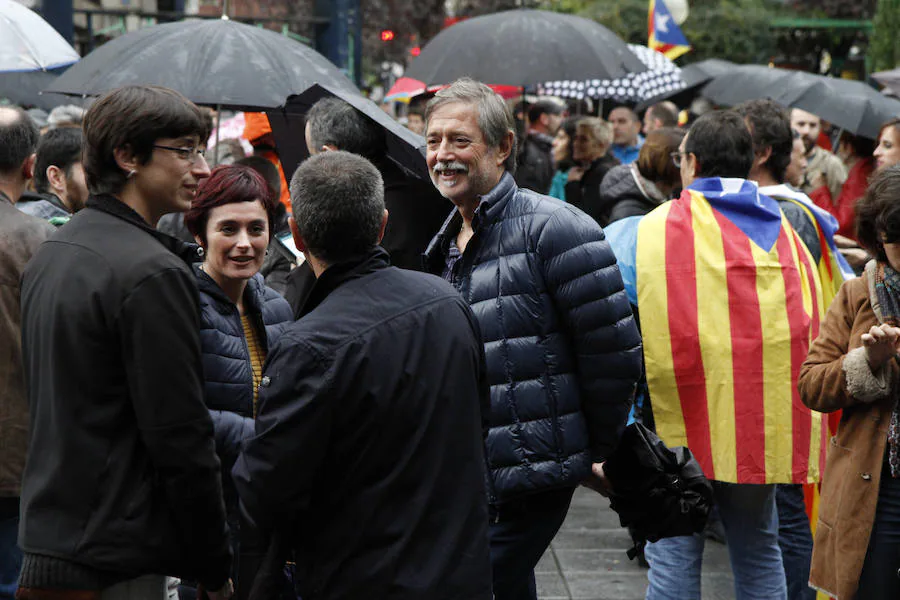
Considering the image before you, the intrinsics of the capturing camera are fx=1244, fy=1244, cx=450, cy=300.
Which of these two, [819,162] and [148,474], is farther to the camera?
[819,162]

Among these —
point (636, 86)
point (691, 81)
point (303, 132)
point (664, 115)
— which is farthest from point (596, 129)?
point (691, 81)

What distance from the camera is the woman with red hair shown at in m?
3.62

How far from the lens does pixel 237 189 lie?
13.1ft

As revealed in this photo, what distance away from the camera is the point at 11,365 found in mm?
4301

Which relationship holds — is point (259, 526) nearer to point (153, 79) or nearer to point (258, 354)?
point (258, 354)

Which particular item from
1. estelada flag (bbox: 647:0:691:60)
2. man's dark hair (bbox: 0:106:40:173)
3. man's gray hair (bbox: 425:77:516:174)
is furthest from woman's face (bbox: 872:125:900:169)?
estelada flag (bbox: 647:0:691:60)

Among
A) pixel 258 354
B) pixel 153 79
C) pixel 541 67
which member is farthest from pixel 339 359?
pixel 541 67

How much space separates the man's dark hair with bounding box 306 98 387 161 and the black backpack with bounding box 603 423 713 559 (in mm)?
1428

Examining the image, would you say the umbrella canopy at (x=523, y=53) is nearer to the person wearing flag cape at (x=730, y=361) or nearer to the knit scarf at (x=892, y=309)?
the person wearing flag cape at (x=730, y=361)

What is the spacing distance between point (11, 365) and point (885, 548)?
2965 millimetres

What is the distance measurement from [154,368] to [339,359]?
0.41 m

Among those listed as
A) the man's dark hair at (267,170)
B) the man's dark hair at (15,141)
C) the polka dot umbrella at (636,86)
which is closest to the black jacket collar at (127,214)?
the man's dark hair at (15,141)

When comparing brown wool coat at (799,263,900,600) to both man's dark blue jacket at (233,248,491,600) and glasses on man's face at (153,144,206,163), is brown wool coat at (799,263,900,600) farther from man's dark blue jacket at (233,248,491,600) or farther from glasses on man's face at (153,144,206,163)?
glasses on man's face at (153,144,206,163)

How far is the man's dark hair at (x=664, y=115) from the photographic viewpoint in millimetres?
11047
